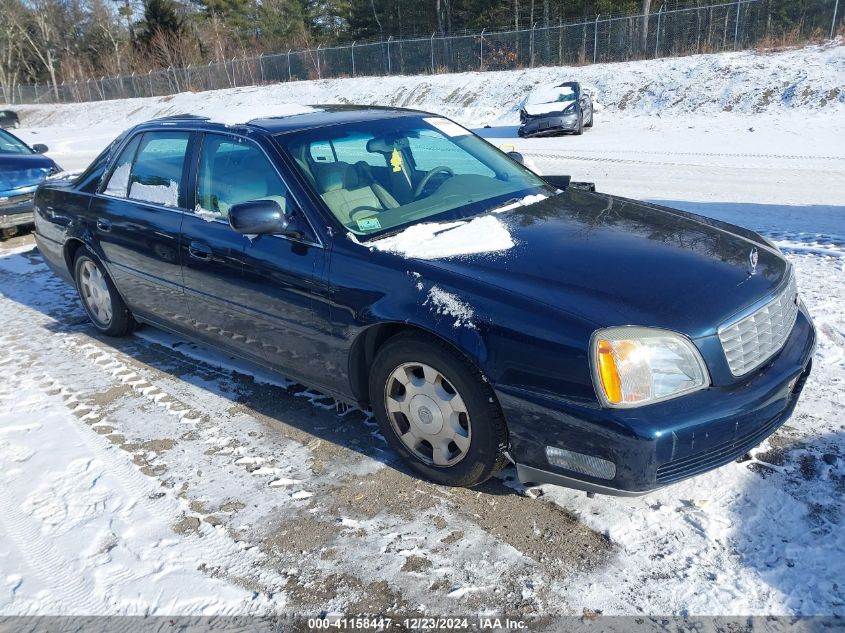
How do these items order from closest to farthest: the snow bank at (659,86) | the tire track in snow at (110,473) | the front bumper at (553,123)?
the tire track in snow at (110,473)
the front bumper at (553,123)
the snow bank at (659,86)

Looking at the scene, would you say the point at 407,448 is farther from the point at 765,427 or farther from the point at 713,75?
the point at 713,75

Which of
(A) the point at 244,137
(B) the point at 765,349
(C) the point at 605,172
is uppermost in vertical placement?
(A) the point at 244,137

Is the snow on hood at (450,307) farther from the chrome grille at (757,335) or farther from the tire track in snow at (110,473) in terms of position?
the tire track in snow at (110,473)

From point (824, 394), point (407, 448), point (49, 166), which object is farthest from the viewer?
point (49, 166)

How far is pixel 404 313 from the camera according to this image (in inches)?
119

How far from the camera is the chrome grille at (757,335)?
8.94ft

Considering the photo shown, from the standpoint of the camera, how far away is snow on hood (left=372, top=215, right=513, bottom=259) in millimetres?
3141

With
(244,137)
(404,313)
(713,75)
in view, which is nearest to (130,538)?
(404,313)

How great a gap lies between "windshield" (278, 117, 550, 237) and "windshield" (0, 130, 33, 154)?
8.35 meters

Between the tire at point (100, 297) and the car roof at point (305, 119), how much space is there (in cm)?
126

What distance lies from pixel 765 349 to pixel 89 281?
4.87 metres

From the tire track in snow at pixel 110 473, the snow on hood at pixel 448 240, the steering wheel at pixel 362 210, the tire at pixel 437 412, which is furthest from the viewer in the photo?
the steering wheel at pixel 362 210

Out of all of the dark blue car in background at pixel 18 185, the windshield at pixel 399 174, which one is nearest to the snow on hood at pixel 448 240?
the windshield at pixel 399 174

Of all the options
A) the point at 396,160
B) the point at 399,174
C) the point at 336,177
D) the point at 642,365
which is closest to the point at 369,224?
the point at 336,177
